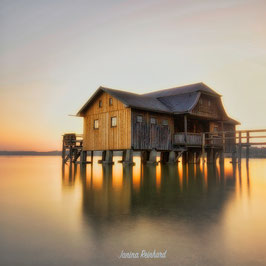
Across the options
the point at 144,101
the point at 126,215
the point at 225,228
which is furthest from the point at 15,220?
the point at 144,101

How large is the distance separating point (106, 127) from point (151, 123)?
4.47m

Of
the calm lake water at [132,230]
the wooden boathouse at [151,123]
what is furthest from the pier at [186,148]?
the calm lake water at [132,230]

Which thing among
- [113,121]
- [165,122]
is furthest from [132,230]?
[165,122]

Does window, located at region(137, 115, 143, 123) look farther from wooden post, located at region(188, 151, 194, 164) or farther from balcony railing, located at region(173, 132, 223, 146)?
wooden post, located at region(188, 151, 194, 164)

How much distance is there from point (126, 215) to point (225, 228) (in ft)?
6.83

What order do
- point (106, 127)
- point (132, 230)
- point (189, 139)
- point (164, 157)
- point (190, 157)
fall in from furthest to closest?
point (190, 157) → point (164, 157) → point (189, 139) → point (106, 127) → point (132, 230)

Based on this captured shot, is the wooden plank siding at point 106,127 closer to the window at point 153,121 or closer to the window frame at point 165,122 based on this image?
the window at point 153,121

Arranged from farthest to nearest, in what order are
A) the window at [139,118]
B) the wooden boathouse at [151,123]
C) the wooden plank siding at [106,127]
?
the window at [139,118] → the wooden boathouse at [151,123] → the wooden plank siding at [106,127]

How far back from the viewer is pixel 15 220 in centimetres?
584

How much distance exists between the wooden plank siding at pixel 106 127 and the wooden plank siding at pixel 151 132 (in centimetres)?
71

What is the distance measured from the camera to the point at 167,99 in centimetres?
3225

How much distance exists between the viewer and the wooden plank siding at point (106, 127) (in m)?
25.6

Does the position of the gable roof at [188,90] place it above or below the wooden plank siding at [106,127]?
above

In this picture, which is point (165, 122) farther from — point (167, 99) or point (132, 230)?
point (132, 230)
